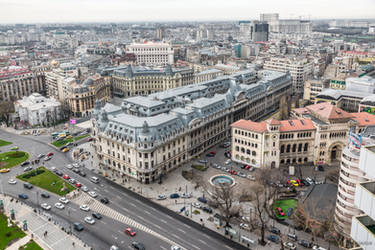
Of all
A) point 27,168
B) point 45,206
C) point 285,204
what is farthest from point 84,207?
point 285,204

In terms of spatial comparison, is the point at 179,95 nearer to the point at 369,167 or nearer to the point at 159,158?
the point at 159,158

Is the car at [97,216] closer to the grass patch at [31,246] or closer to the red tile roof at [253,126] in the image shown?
the grass patch at [31,246]

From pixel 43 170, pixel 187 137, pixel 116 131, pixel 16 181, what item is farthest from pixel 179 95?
pixel 16 181

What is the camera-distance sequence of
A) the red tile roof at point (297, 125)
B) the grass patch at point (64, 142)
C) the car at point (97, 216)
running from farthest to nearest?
the grass patch at point (64, 142) → the red tile roof at point (297, 125) → the car at point (97, 216)

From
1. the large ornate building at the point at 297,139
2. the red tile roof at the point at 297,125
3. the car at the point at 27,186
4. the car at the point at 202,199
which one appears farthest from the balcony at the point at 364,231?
the car at the point at 27,186

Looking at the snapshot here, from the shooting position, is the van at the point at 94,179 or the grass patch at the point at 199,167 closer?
the van at the point at 94,179

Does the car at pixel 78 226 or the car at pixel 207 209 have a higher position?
the car at pixel 207 209
